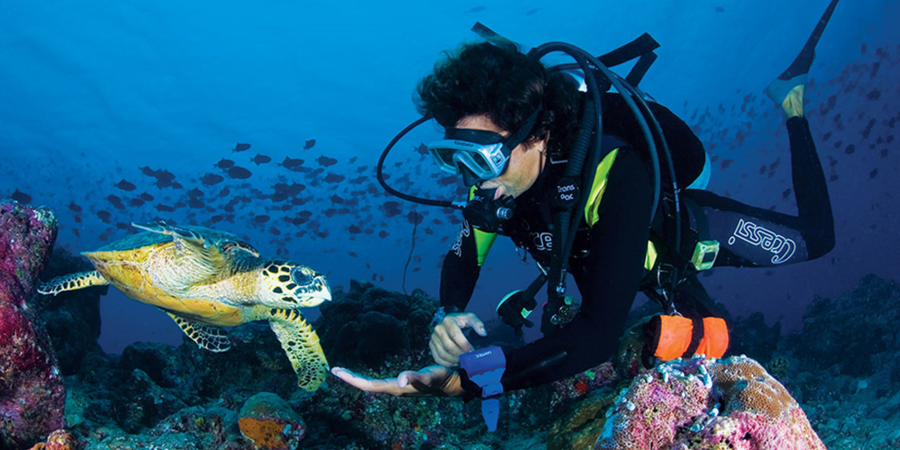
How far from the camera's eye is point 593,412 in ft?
9.75

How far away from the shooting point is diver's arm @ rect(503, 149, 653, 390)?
6.58ft

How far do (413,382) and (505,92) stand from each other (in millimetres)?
1692

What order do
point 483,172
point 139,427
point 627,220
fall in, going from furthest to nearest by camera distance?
point 139,427, point 483,172, point 627,220

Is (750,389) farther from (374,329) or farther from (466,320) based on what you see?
(374,329)

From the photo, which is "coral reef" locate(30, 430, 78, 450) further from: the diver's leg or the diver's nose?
the diver's leg

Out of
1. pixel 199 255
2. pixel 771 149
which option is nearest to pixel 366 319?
pixel 199 255

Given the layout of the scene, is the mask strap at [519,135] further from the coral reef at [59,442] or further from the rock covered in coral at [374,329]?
the coral reef at [59,442]

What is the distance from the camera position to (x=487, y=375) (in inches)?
74.7

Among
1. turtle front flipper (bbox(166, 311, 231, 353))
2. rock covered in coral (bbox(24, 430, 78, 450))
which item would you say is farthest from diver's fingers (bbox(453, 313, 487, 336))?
turtle front flipper (bbox(166, 311, 231, 353))

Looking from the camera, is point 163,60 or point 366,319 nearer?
point 366,319

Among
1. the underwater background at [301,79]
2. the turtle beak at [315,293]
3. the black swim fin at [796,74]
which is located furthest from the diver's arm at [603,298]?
the underwater background at [301,79]

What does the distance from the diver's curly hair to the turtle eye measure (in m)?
1.64

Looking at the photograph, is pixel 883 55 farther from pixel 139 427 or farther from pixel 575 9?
→ pixel 139 427

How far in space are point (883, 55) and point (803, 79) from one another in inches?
1589
